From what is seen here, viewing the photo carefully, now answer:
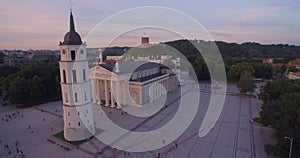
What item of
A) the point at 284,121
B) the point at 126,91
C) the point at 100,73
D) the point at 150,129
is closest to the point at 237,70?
the point at 126,91

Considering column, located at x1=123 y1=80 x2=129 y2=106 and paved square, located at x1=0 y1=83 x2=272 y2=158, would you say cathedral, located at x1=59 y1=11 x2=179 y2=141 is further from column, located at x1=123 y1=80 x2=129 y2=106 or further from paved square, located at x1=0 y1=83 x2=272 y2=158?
paved square, located at x1=0 y1=83 x2=272 y2=158

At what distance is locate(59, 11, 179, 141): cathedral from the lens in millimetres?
23859

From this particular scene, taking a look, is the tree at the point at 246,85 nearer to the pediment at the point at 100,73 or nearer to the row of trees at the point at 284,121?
the row of trees at the point at 284,121

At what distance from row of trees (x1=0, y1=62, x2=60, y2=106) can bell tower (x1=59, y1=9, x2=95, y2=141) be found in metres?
20.1

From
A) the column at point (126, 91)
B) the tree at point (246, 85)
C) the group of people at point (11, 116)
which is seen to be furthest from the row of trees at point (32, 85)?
the tree at point (246, 85)

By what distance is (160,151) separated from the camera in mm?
23000

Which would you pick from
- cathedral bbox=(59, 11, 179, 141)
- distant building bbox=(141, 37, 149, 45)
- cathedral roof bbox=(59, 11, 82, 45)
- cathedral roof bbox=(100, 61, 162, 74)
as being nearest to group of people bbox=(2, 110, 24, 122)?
cathedral bbox=(59, 11, 179, 141)

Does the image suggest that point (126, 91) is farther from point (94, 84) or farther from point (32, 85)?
point (32, 85)

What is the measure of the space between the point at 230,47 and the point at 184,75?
6918 centimetres

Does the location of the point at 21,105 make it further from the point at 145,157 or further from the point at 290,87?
the point at 290,87

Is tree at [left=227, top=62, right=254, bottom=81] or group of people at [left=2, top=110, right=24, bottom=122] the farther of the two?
tree at [left=227, top=62, right=254, bottom=81]

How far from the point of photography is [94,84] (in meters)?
39.6

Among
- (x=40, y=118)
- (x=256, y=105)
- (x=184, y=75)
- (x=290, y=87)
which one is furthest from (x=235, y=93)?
(x=40, y=118)

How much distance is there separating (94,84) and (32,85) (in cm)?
1216
